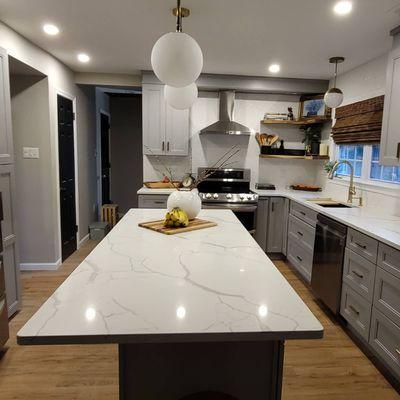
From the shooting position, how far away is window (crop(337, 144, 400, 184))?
3.18 metres

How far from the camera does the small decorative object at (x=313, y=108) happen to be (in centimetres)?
428

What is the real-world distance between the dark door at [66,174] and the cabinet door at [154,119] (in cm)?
95

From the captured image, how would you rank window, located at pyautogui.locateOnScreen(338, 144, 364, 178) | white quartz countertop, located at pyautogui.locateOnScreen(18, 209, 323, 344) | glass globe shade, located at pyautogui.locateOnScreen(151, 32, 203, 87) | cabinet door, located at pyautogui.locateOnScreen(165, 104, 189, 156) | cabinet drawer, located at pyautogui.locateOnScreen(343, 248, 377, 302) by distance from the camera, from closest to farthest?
white quartz countertop, located at pyautogui.locateOnScreen(18, 209, 323, 344) → glass globe shade, located at pyautogui.locateOnScreen(151, 32, 203, 87) → cabinet drawer, located at pyautogui.locateOnScreen(343, 248, 377, 302) → window, located at pyautogui.locateOnScreen(338, 144, 364, 178) → cabinet door, located at pyautogui.locateOnScreen(165, 104, 189, 156)

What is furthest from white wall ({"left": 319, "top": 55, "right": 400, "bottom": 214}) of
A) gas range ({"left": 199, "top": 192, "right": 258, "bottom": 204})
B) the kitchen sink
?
gas range ({"left": 199, "top": 192, "right": 258, "bottom": 204})

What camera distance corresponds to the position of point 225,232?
2.14m

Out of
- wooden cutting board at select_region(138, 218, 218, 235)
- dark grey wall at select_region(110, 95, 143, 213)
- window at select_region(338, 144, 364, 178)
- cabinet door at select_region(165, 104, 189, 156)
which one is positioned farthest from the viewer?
dark grey wall at select_region(110, 95, 143, 213)

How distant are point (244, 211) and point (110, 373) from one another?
2.49m

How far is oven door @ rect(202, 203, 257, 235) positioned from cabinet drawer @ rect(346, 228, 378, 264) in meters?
1.59

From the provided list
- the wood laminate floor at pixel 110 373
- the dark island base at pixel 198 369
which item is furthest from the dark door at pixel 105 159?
the dark island base at pixel 198 369

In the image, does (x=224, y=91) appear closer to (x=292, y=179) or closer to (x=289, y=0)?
(x=292, y=179)

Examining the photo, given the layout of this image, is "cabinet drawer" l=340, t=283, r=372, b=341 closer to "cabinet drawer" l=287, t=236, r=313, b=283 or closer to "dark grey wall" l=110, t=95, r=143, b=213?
"cabinet drawer" l=287, t=236, r=313, b=283

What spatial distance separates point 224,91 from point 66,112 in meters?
2.05

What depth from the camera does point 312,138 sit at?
14.8ft

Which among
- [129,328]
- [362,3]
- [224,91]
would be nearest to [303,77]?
[224,91]
